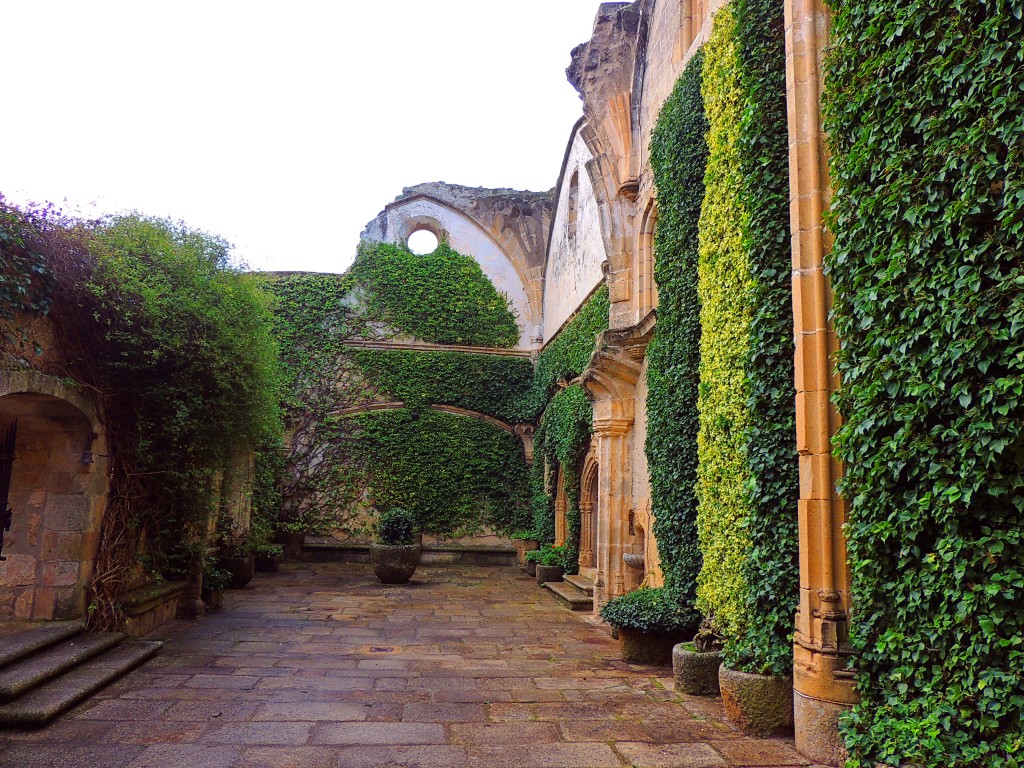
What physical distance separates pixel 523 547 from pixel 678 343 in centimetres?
976

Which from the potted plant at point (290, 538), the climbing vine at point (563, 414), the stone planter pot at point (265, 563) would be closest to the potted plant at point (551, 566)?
the climbing vine at point (563, 414)

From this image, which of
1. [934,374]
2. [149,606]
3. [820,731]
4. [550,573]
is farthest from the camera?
[550,573]

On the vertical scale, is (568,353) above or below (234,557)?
above

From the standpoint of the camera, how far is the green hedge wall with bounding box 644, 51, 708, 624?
7293mm

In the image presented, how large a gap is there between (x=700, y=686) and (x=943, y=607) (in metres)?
2.79

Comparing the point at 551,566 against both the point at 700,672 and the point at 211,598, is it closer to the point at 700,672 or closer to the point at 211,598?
the point at 211,598

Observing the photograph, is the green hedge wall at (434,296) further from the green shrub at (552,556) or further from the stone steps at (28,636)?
the stone steps at (28,636)

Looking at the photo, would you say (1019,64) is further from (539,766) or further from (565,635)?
(565,635)

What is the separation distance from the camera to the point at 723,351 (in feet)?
20.0

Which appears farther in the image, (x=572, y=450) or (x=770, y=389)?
(x=572, y=450)

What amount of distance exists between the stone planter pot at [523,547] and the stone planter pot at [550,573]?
2767mm

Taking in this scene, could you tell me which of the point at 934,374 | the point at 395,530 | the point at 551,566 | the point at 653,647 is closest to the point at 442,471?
the point at 395,530

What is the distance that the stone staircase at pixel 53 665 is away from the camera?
4945mm

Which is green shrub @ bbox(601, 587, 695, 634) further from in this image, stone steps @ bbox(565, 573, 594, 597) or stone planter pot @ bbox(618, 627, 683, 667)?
stone steps @ bbox(565, 573, 594, 597)
